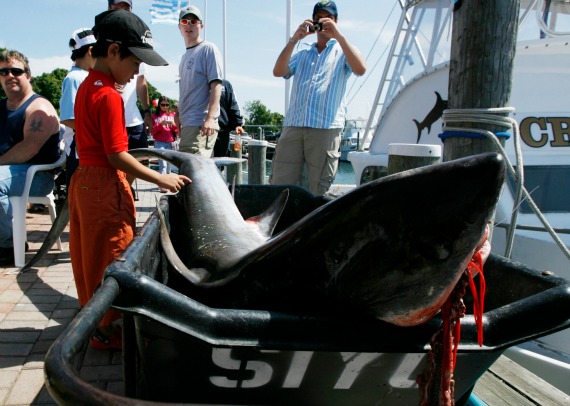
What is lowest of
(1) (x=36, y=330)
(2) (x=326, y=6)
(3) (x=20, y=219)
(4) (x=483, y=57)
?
(1) (x=36, y=330)

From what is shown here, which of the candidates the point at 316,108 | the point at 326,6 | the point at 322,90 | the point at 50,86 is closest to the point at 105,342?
the point at 316,108

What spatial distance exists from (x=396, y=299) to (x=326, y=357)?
0.78 feet

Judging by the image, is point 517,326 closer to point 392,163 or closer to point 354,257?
point 354,257

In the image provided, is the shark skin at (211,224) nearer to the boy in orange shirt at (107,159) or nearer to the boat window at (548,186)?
the boy in orange shirt at (107,159)

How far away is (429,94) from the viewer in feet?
17.0

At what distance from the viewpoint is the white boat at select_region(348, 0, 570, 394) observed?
327 cm

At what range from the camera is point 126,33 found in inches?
96.0

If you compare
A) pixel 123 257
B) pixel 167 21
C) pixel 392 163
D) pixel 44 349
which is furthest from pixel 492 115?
pixel 167 21

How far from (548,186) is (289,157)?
229cm

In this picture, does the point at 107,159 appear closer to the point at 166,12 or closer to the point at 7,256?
the point at 7,256

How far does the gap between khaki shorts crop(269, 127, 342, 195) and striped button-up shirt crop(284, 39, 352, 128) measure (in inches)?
3.3

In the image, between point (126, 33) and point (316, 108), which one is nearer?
point (126, 33)

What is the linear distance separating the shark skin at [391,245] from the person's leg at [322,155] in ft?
10.1

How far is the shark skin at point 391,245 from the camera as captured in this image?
1.04 m
